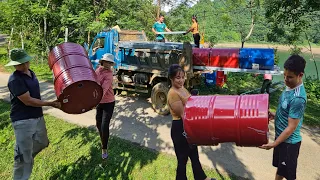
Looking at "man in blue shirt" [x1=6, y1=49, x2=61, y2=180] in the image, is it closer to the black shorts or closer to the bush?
the black shorts

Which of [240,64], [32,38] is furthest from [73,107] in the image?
[32,38]

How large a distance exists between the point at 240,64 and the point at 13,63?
477cm

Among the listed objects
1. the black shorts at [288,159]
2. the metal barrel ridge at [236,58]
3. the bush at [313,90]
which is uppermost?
the metal barrel ridge at [236,58]

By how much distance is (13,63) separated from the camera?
9.81ft

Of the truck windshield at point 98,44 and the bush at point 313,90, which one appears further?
the bush at point 313,90

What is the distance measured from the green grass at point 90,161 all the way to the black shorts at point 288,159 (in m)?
1.25

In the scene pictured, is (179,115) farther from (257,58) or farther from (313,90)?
(313,90)

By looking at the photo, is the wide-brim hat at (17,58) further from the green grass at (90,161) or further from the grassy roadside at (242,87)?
the grassy roadside at (242,87)

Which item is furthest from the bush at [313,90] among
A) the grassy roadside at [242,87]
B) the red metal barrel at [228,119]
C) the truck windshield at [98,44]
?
the red metal barrel at [228,119]

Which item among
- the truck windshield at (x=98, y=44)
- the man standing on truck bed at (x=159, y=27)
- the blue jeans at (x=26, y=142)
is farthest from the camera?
the man standing on truck bed at (x=159, y=27)

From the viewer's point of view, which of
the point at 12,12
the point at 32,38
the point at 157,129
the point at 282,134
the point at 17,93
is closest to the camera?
the point at 282,134

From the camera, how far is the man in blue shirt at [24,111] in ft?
9.70

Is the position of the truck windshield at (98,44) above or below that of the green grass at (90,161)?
above

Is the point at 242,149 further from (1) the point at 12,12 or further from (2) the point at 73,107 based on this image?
(1) the point at 12,12
